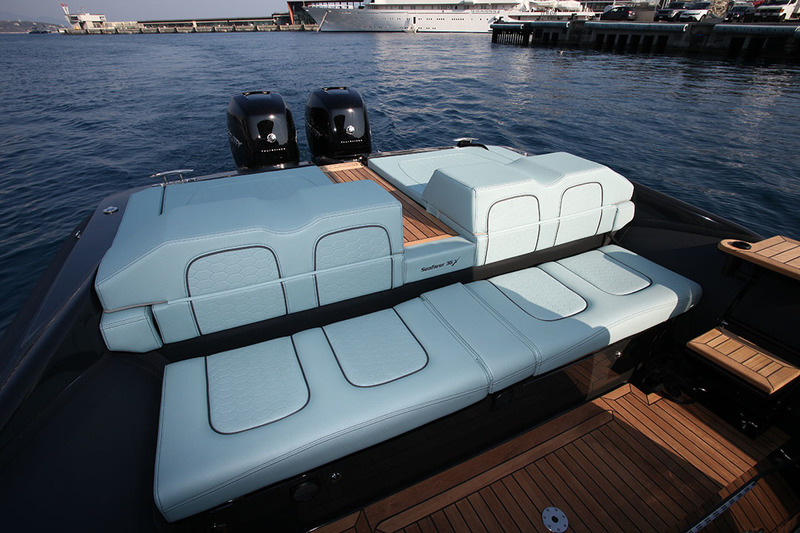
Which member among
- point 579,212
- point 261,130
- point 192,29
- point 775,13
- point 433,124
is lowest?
point 433,124

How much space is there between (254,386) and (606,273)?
9.11 ft

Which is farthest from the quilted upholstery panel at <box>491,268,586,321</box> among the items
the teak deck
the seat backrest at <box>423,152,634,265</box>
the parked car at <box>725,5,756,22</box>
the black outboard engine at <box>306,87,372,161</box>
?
the parked car at <box>725,5,756,22</box>

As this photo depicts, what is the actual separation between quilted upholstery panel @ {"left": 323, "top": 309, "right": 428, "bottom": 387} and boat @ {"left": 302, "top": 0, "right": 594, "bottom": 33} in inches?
2413

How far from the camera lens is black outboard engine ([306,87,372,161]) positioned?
5355mm

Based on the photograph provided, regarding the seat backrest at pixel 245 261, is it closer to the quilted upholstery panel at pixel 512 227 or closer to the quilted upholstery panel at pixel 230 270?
the quilted upholstery panel at pixel 230 270

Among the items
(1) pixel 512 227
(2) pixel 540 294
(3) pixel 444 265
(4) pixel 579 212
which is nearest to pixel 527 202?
(1) pixel 512 227

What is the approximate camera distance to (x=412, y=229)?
3.15 m

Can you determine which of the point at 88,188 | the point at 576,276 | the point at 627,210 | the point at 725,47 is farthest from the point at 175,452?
the point at 725,47

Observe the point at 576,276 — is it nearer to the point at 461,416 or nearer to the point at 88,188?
the point at 461,416

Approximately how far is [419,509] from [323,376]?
3.21ft

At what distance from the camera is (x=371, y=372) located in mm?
2082

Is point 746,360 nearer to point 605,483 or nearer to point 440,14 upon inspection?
point 605,483

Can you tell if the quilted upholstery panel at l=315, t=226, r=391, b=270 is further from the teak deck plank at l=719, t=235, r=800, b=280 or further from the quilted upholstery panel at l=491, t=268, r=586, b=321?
the teak deck plank at l=719, t=235, r=800, b=280

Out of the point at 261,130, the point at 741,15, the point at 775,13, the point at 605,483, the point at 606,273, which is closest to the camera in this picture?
the point at 605,483
